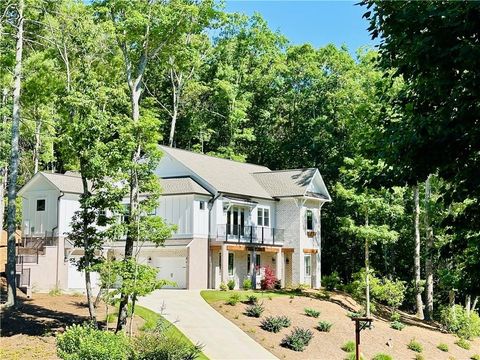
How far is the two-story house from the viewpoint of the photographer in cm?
3656

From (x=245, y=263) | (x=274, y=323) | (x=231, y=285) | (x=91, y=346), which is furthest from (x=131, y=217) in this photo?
(x=245, y=263)

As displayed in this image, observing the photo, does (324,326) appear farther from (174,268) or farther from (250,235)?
(250,235)

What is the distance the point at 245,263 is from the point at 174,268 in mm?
4726

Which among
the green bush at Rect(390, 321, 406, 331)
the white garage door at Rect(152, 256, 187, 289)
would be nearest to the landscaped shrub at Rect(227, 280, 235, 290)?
the white garage door at Rect(152, 256, 187, 289)

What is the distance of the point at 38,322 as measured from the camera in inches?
930

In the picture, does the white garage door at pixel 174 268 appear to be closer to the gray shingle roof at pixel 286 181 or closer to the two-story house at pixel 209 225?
the two-story house at pixel 209 225

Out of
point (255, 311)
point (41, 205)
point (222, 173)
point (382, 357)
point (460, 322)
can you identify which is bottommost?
point (382, 357)

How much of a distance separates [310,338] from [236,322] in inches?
132

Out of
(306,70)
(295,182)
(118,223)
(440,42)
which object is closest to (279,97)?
(306,70)

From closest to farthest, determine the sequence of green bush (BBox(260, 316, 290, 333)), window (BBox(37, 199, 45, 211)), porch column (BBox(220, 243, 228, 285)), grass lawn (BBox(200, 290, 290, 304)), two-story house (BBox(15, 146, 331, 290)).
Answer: green bush (BBox(260, 316, 290, 333)) → grass lawn (BBox(200, 290, 290, 304)) → two-story house (BBox(15, 146, 331, 290)) → porch column (BBox(220, 243, 228, 285)) → window (BBox(37, 199, 45, 211))

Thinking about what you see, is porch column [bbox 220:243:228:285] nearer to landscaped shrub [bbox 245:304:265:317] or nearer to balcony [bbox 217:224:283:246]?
balcony [bbox 217:224:283:246]

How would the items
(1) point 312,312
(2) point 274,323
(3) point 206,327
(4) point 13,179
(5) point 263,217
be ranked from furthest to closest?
(5) point 263,217 < (1) point 312,312 < (2) point 274,323 < (3) point 206,327 < (4) point 13,179

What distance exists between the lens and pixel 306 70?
171 ft

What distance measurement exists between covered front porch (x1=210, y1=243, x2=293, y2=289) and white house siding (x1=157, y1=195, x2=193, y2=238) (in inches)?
76.9
